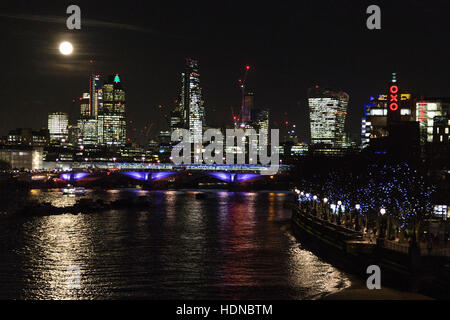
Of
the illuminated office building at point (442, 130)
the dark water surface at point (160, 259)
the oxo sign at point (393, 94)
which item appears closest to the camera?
the dark water surface at point (160, 259)

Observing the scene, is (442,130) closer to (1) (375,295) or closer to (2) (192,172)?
(2) (192,172)

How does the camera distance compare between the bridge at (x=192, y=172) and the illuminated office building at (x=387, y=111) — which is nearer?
the illuminated office building at (x=387, y=111)

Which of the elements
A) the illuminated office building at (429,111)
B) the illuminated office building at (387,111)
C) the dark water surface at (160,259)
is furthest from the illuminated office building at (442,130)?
the dark water surface at (160,259)

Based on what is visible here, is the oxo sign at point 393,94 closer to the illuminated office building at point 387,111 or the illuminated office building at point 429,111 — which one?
the illuminated office building at point 387,111

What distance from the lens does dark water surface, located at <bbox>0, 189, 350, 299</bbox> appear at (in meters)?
21.1

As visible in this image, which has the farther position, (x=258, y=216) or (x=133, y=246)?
(x=258, y=216)

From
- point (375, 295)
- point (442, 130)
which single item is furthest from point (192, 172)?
point (375, 295)

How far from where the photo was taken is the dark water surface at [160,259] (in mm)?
21055

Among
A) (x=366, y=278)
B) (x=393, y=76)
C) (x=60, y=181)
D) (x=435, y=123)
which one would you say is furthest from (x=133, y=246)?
(x=60, y=181)

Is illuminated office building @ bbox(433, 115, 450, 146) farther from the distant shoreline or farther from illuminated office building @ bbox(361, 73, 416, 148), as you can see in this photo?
the distant shoreline

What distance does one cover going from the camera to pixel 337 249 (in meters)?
25.9

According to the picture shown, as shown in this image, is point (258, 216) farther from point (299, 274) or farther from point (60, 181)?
point (60, 181)

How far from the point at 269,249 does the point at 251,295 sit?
31.5 feet

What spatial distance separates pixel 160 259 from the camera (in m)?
27.4
